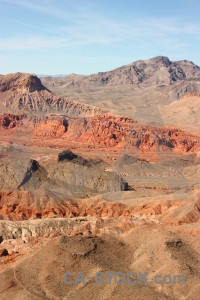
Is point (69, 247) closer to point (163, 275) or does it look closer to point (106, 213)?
point (163, 275)

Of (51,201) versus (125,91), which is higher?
(125,91)

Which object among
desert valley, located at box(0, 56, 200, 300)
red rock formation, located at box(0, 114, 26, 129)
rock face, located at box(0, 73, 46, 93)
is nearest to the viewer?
desert valley, located at box(0, 56, 200, 300)

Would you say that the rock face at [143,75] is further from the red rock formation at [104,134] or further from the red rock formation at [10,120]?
the red rock formation at [104,134]

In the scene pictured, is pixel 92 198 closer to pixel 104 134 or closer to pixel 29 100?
pixel 104 134

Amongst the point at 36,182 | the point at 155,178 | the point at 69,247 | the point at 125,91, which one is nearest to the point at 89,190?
the point at 36,182

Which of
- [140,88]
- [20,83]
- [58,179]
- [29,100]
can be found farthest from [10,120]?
[140,88]

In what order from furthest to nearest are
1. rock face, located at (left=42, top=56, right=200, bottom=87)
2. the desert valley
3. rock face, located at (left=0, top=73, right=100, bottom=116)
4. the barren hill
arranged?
rock face, located at (left=42, top=56, right=200, bottom=87) < the barren hill < rock face, located at (left=0, top=73, right=100, bottom=116) < the desert valley

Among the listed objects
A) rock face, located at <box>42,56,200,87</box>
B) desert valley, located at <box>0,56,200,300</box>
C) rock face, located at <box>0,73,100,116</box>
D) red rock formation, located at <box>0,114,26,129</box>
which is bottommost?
desert valley, located at <box>0,56,200,300</box>

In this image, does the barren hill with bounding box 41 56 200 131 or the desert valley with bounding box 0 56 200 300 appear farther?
the barren hill with bounding box 41 56 200 131

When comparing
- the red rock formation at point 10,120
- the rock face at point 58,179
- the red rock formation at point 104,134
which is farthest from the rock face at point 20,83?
the rock face at point 58,179

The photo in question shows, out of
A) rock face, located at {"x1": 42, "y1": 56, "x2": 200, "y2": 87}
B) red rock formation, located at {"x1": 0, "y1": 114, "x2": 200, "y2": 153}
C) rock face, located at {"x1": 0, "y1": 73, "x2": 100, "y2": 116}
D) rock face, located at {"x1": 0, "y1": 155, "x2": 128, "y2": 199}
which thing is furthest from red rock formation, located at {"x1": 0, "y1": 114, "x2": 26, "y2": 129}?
rock face, located at {"x1": 42, "y1": 56, "x2": 200, "y2": 87}

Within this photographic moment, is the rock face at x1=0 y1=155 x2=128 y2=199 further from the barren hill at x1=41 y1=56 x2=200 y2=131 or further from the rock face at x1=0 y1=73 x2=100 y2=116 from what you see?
the rock face at x1=0 y1=73 x2=100 y2=116
